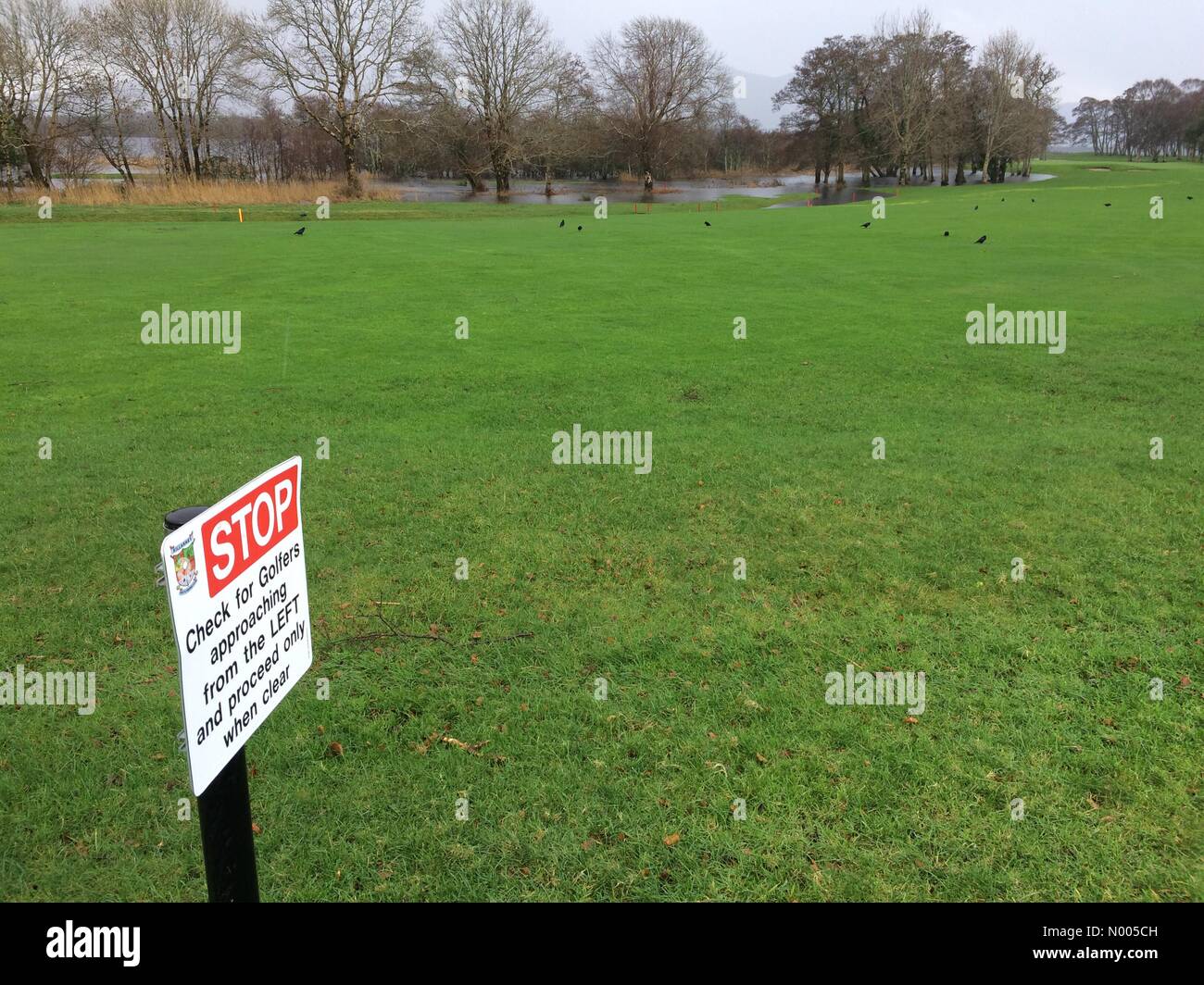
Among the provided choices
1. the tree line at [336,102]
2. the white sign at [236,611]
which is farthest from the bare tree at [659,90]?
the white sign at [236,611]

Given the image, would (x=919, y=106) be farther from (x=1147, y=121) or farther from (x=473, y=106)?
(x=1147, y=121)

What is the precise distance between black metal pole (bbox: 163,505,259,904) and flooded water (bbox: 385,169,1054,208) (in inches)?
2181

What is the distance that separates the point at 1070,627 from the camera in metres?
6.12

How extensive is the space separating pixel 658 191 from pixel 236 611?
260 ft

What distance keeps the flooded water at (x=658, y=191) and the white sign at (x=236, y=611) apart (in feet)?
181

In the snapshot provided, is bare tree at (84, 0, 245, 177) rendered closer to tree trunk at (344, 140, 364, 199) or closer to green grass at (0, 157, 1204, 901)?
tree trunk at (344, 140, 364, 199)

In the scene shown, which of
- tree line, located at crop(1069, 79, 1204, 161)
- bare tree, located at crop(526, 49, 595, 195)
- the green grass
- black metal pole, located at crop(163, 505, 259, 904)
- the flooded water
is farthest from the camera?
tree line, located at crop(1069, 79, 1204, 161)

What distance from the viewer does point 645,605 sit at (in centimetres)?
666

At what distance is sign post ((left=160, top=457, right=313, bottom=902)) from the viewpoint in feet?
7.02

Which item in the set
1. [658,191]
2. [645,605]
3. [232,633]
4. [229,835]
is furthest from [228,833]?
[658,191]

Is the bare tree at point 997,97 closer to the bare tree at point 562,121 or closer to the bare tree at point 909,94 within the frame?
the bare tree at point 909,94

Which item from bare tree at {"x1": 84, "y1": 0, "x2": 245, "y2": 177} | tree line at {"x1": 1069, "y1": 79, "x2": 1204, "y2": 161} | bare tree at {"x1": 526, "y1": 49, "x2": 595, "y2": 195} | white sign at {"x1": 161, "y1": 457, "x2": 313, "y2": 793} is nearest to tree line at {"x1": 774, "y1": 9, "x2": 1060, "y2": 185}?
bare tree at {"x1": 526, "y1": 49, "x2": 595, "y2": 195}

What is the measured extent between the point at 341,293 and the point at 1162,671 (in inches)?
733

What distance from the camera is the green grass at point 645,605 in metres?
4.12
